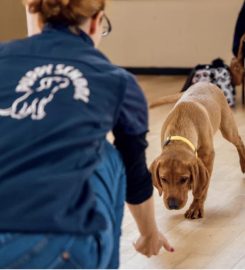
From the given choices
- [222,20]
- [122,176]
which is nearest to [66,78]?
[122,176]

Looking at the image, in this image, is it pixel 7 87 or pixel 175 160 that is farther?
pixel 175 160

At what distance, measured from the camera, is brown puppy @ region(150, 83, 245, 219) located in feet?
9.73

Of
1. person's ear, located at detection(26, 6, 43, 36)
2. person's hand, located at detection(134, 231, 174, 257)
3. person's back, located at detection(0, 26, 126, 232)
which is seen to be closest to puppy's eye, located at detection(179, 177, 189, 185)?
person's hand, located at detection(134, 231, 174, 257)

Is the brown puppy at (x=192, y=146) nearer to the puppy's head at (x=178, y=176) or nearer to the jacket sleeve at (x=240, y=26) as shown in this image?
the puppy's head at (x=178, y=176)

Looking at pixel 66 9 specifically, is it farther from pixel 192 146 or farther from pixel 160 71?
pixel 160 71

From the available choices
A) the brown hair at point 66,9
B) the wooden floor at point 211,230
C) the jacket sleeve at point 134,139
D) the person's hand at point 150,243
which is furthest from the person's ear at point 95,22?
the wooden floor at point 211,230

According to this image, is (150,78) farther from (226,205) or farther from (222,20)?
(226,205)

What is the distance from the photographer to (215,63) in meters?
5.59

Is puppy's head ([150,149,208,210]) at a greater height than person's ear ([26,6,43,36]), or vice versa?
person's ear ([26,6,43,36])

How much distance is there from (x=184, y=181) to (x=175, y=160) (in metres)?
0.11

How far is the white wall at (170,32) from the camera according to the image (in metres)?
6.45

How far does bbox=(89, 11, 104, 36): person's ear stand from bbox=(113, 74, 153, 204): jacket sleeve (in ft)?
0.46

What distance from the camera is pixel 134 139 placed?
1.38m

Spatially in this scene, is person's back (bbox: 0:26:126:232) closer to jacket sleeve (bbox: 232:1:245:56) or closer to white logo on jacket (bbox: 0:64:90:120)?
white logo on jacket (bbox: 0:64:90:120)
